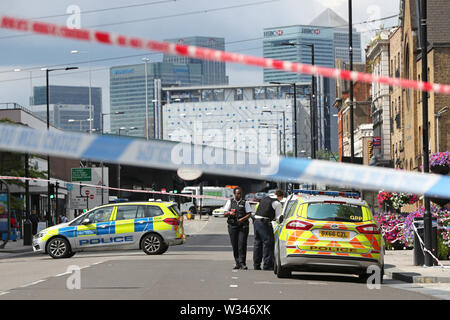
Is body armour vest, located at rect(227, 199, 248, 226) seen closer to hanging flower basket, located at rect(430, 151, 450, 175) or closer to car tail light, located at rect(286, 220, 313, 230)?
car tail light, located at rect(286, 220, 313, 230)

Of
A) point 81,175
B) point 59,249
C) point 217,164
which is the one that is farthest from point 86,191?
point 217,164

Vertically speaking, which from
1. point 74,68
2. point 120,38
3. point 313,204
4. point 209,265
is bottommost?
point 209,265

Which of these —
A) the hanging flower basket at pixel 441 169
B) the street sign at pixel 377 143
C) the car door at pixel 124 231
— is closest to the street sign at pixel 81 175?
the street sign at pixel 377 143

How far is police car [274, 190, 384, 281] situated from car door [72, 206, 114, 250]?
1246 centimetres

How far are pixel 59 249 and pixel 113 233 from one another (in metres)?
1.78

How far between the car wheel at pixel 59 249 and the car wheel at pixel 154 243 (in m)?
2.39

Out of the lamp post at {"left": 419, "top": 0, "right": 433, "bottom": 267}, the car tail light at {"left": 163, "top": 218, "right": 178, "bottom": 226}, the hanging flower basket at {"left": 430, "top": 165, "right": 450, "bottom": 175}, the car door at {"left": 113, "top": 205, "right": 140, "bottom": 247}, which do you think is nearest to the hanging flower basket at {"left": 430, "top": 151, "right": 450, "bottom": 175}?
the hanging flower basket at {"left": 430, "top": 165, "right": 450, "bottom": 175}

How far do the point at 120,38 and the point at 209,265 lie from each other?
17.0 m

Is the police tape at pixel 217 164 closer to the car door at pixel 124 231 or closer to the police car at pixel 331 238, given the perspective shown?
the police car at pixel 331 238

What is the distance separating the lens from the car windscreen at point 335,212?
17359mm

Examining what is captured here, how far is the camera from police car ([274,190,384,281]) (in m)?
17.1

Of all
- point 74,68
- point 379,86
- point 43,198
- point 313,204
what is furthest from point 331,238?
point 43,198

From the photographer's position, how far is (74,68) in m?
55.2
